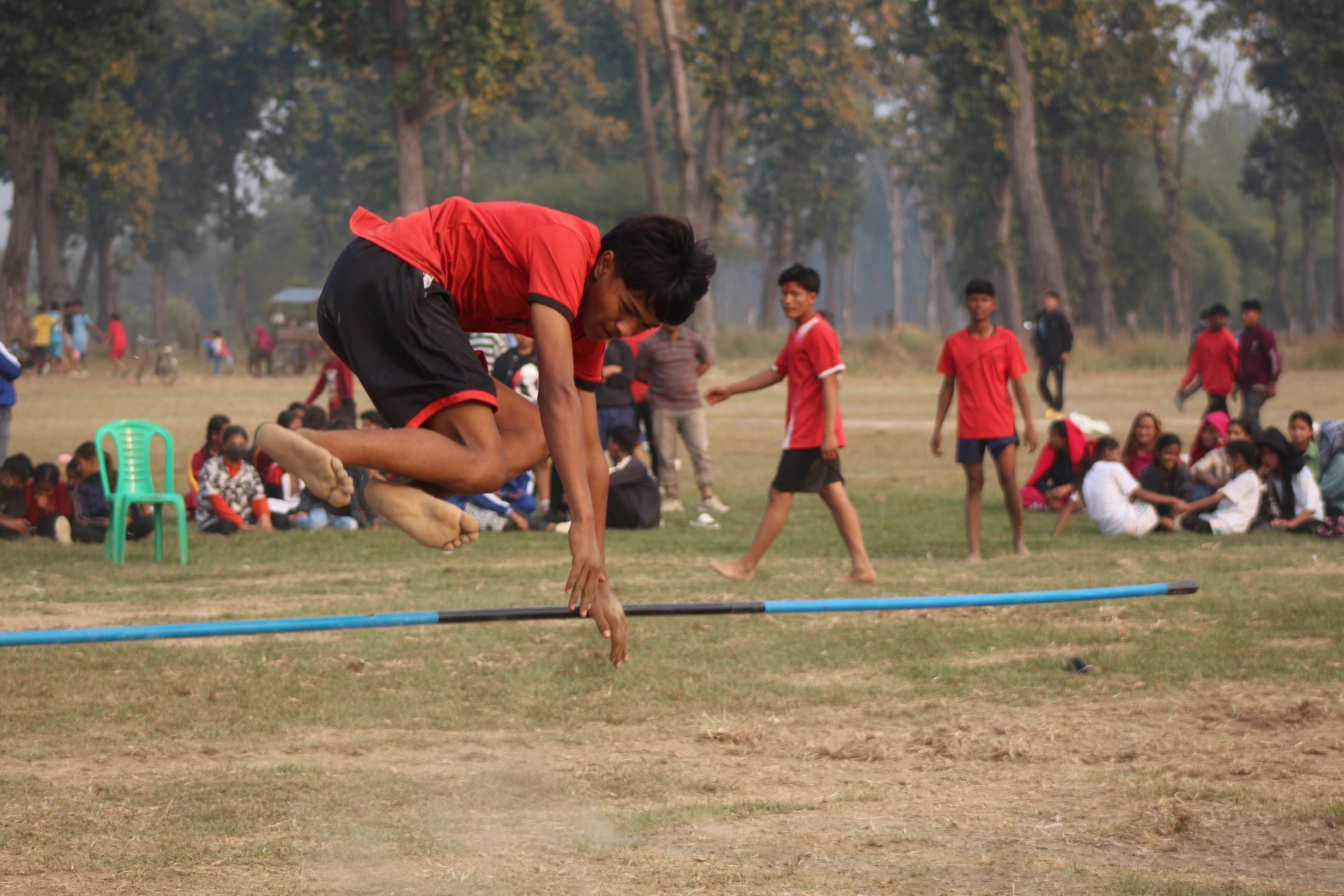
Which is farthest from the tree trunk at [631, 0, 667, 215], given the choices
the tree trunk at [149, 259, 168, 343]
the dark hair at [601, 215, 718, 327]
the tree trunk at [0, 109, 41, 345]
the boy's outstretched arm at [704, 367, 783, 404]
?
the dark hair at [601, 215, 718, 327]

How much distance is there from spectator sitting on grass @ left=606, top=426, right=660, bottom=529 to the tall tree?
1716 cm

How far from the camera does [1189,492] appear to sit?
40.9ft

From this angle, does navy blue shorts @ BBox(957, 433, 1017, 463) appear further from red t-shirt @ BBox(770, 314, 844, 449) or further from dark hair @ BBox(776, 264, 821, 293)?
dark hair @ BBox(776, 264, 821, 293)

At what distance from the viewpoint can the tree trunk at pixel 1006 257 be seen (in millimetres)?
40500

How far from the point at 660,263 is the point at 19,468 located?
9316 millimetres

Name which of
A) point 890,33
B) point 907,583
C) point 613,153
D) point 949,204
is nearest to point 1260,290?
point 949,204

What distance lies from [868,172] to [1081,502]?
307ft

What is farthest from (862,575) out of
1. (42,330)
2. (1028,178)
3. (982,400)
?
(42,330)

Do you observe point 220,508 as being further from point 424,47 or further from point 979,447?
point 424,47

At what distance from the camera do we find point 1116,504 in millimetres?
11906

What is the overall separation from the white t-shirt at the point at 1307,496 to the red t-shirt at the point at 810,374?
15.2 ft

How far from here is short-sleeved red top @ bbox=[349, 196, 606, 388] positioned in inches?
161

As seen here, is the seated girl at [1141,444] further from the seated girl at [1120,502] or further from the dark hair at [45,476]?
the dark hair at [45,476]

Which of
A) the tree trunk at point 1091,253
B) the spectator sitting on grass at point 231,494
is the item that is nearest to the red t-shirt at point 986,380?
the spectator sitting on grass at point 231,494
